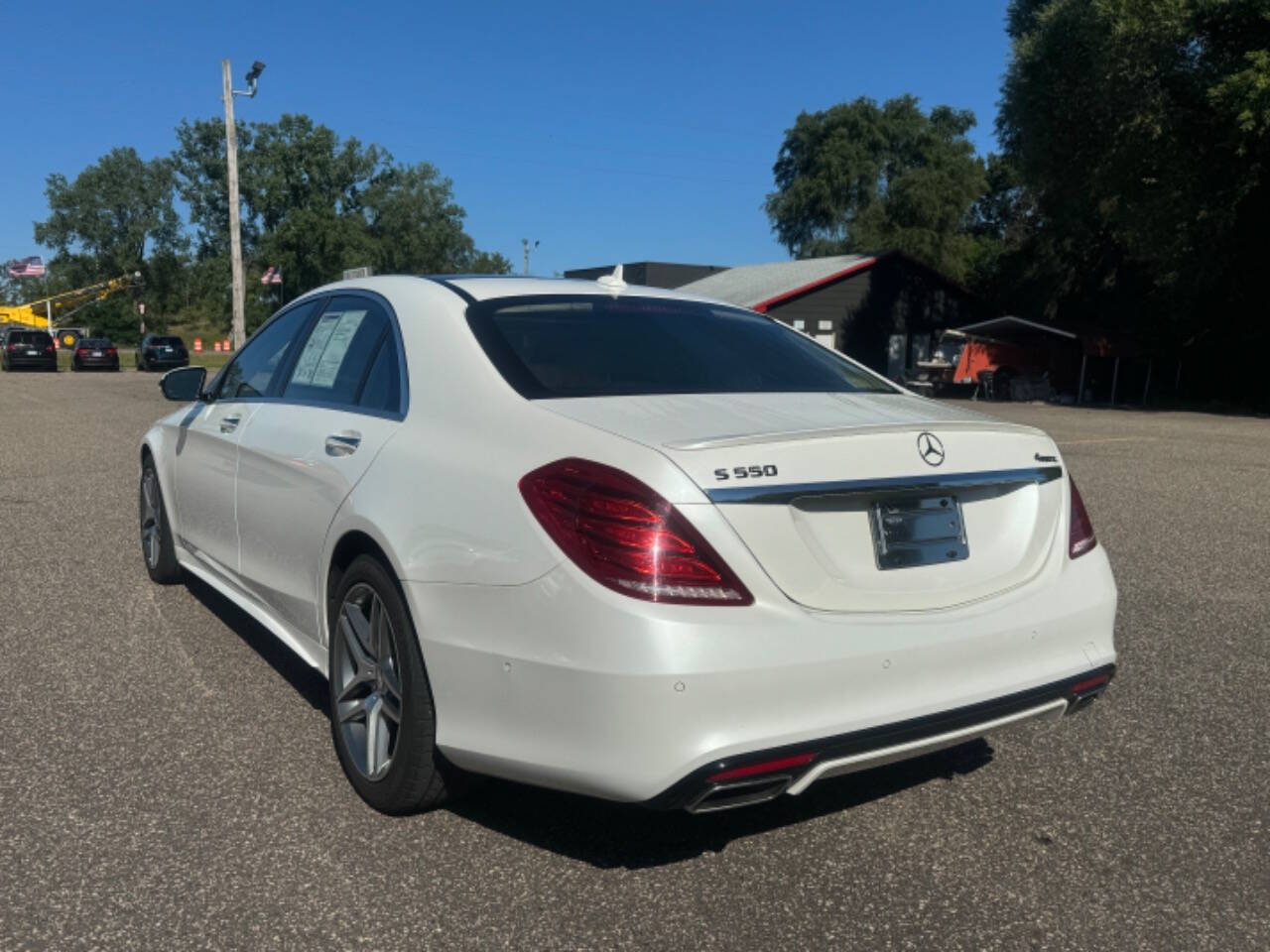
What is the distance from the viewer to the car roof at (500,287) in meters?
3.71

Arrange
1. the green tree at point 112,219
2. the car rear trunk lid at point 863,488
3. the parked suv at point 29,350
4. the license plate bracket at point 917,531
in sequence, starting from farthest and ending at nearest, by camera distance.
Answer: the green tree at point 112,219 < the parked suv at point 29,350 < the license plate bracket at point 917,531 < the car rear trunk lid at point 863,488

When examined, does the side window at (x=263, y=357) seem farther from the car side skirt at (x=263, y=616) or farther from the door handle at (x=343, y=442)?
the door handle at (x=343, y=442)

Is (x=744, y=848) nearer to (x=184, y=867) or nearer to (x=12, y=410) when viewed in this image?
(x=184, y=867)

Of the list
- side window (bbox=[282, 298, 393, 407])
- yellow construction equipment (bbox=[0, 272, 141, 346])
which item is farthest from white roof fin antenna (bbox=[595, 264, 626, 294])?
yellow construction equipment (bbox=[0, 272, 141, 346])

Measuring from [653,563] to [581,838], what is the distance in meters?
1.04

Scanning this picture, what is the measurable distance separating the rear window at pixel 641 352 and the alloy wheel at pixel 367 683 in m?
0.81

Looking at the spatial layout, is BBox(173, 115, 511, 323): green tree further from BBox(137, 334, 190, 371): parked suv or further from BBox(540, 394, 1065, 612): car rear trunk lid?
BBox(540, 394, 1065, 612): car rear trunk lid

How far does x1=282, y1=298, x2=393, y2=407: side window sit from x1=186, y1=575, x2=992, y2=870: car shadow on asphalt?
139 centimetres

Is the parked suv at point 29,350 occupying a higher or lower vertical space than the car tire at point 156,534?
lower

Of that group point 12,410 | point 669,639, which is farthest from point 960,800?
point 12,410

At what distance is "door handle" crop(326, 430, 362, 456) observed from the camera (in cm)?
341

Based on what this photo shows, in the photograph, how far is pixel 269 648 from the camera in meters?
4.83

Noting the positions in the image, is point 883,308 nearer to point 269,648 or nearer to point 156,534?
point 156,534

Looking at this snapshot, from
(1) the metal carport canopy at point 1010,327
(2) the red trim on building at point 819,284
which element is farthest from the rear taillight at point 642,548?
(2) the red trim on building at point 819,284
